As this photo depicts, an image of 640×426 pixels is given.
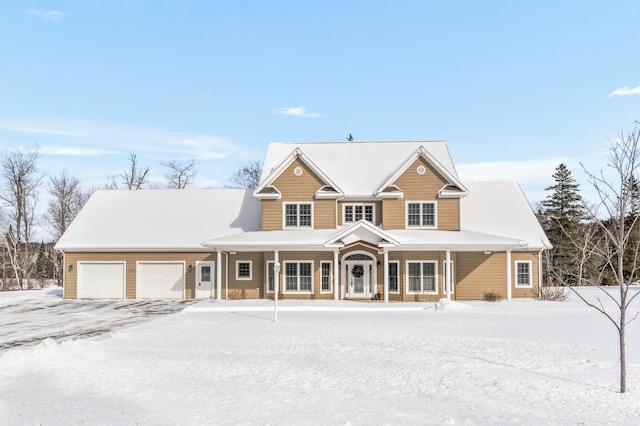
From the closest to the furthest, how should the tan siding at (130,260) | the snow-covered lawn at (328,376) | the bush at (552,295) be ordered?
the snow-covered lawn at (328,376), the bush at (552,295), the tan siding at (130,260)

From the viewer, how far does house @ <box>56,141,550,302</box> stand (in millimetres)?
29047

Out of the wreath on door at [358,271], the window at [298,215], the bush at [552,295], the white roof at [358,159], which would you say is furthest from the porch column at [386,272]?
the bush at [552,295]

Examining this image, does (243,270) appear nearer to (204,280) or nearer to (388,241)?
(204,280)

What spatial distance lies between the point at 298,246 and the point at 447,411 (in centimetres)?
1934

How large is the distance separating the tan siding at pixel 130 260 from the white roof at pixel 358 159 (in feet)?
20.9

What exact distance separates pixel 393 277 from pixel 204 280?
10401 millimetres

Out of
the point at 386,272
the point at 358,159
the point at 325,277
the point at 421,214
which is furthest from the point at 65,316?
the point at 358,159

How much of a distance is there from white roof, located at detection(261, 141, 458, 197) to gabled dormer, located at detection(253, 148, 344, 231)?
3.41 feet

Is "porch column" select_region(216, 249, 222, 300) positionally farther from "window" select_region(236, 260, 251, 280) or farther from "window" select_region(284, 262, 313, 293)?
"window" select_region(284, 262, 313, 293)

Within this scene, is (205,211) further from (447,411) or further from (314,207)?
(447,411)

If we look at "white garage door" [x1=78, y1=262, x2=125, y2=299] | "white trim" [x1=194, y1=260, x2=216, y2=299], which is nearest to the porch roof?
"white trim" [x1=194, y1=260, x2=216, y2=299]

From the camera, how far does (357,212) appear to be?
31.6m

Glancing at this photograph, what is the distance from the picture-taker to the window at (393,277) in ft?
98.3

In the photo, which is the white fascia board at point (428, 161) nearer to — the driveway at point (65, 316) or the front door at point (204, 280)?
the front door at point (204, 280)
